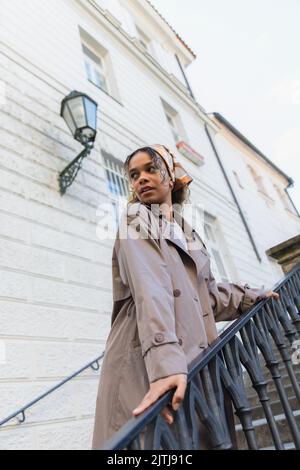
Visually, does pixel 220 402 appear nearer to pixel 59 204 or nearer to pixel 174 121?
pixel 59 204

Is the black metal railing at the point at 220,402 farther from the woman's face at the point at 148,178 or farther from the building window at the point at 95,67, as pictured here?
the building window at the point at 95,67

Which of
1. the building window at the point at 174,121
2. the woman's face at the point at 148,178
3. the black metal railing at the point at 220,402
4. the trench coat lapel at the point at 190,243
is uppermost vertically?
the building window at the point at 174,121

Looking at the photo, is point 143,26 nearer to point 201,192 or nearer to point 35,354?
point 201,192

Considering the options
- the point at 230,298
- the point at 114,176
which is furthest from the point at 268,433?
the point at 114,176

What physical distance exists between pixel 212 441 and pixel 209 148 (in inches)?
388

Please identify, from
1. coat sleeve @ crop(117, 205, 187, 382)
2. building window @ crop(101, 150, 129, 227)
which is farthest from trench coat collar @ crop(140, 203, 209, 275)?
building window @ crop(101, 150, 129, 227)

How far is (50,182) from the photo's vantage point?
13.1 feet

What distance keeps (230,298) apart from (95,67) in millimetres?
6408

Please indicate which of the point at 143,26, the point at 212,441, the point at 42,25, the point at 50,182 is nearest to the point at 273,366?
the point at 212,441

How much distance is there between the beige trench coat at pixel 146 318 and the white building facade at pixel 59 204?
169cm

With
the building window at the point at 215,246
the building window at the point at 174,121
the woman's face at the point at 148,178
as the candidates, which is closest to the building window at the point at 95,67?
the building window at the point at 174,121

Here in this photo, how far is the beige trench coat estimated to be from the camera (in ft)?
3.50

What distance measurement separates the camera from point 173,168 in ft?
6.13

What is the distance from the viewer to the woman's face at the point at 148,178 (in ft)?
5.46
